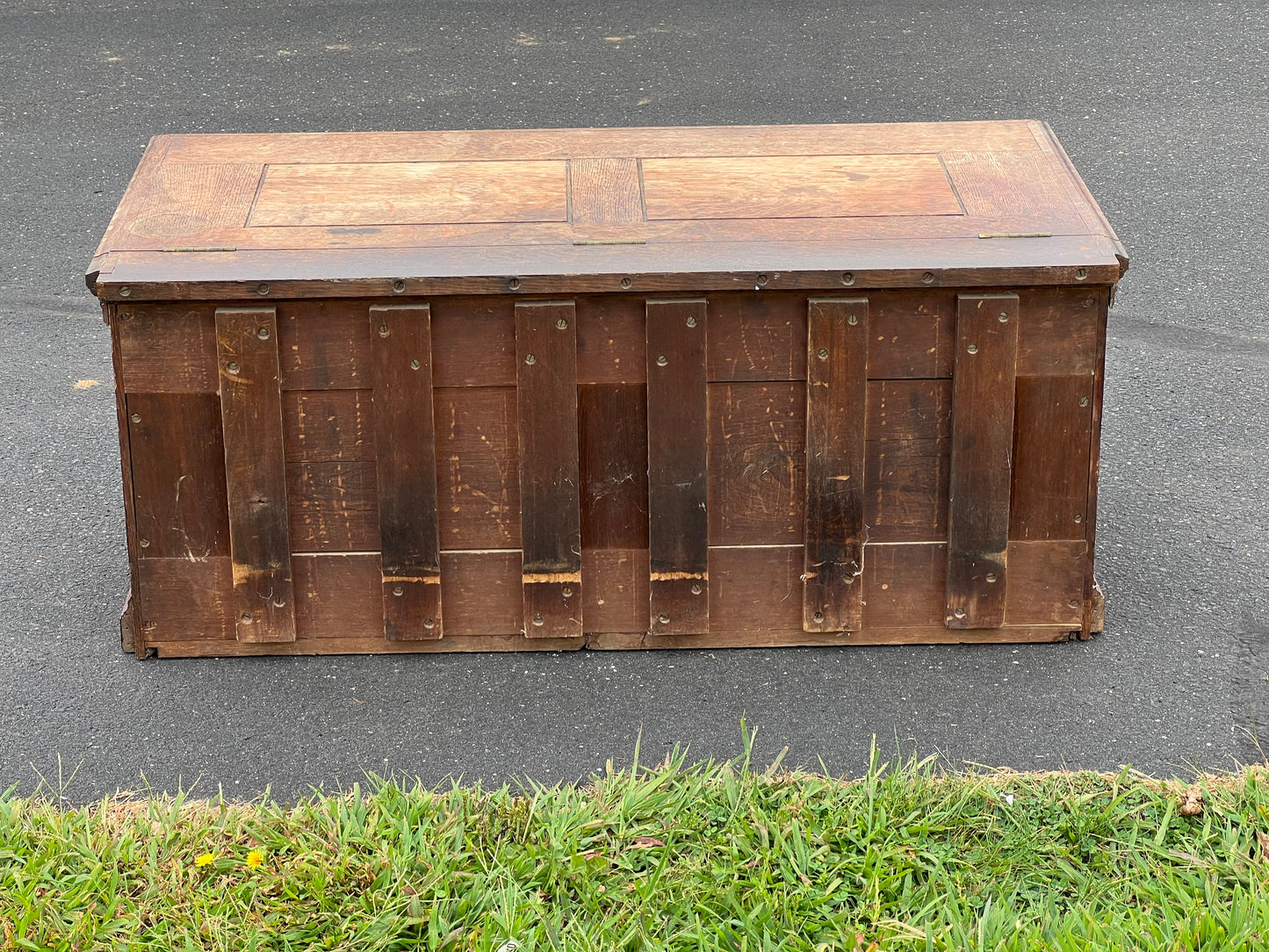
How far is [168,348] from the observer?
10.8ft

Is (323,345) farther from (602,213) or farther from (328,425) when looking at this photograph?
(602,213)

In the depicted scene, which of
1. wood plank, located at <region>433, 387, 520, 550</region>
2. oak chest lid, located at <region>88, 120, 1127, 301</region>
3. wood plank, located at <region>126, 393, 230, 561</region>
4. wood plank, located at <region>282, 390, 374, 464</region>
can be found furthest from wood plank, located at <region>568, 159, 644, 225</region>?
wood plank, located at <region>126, 393, 230, 561</region>

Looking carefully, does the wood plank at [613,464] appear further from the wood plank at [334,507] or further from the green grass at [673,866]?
the green grass at [673,866]

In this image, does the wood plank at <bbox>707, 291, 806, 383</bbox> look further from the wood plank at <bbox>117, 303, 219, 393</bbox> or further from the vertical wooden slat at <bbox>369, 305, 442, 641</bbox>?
the wood plank at <bbox>117, 303, 219, 393</bbox>

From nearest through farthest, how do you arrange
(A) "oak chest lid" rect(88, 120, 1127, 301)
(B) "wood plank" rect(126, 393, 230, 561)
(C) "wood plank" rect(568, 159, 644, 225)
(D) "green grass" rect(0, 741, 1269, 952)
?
(D) "green grass" rect(0, 741, 1269, 952) → (A) "oak chest lid" rect(88, 120, 1127, 301) → (B) "wood plank" rect(126, 393, 230, 561) → (C) "wood plank" rect(568, 159, 644, 225)

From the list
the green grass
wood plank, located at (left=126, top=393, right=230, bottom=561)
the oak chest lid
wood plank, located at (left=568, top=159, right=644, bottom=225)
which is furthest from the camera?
wood plank, located at (left=568, top=159, right=644, bottom=225)

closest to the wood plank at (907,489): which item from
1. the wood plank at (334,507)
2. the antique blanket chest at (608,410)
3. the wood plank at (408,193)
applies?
the antique blanket chest at (608,410)

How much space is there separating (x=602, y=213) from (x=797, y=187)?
1.54ft

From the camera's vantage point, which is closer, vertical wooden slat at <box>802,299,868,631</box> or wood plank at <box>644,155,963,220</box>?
vertical wooden slat at <box>802,299,868,631</box>

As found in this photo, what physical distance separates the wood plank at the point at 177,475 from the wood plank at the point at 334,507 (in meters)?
0.15

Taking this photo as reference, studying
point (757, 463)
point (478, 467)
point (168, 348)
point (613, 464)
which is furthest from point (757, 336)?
point (168, 348)

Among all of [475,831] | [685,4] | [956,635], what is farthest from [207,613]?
[685,4]

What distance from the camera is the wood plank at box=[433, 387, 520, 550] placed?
11.1ft

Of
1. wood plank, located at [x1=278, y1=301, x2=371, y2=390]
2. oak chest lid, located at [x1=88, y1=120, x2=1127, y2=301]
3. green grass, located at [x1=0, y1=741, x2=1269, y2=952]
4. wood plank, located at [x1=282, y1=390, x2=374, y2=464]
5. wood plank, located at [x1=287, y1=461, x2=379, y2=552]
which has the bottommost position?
green grass, located at [x1=0, y1=741, x2=1269, y2=952]
